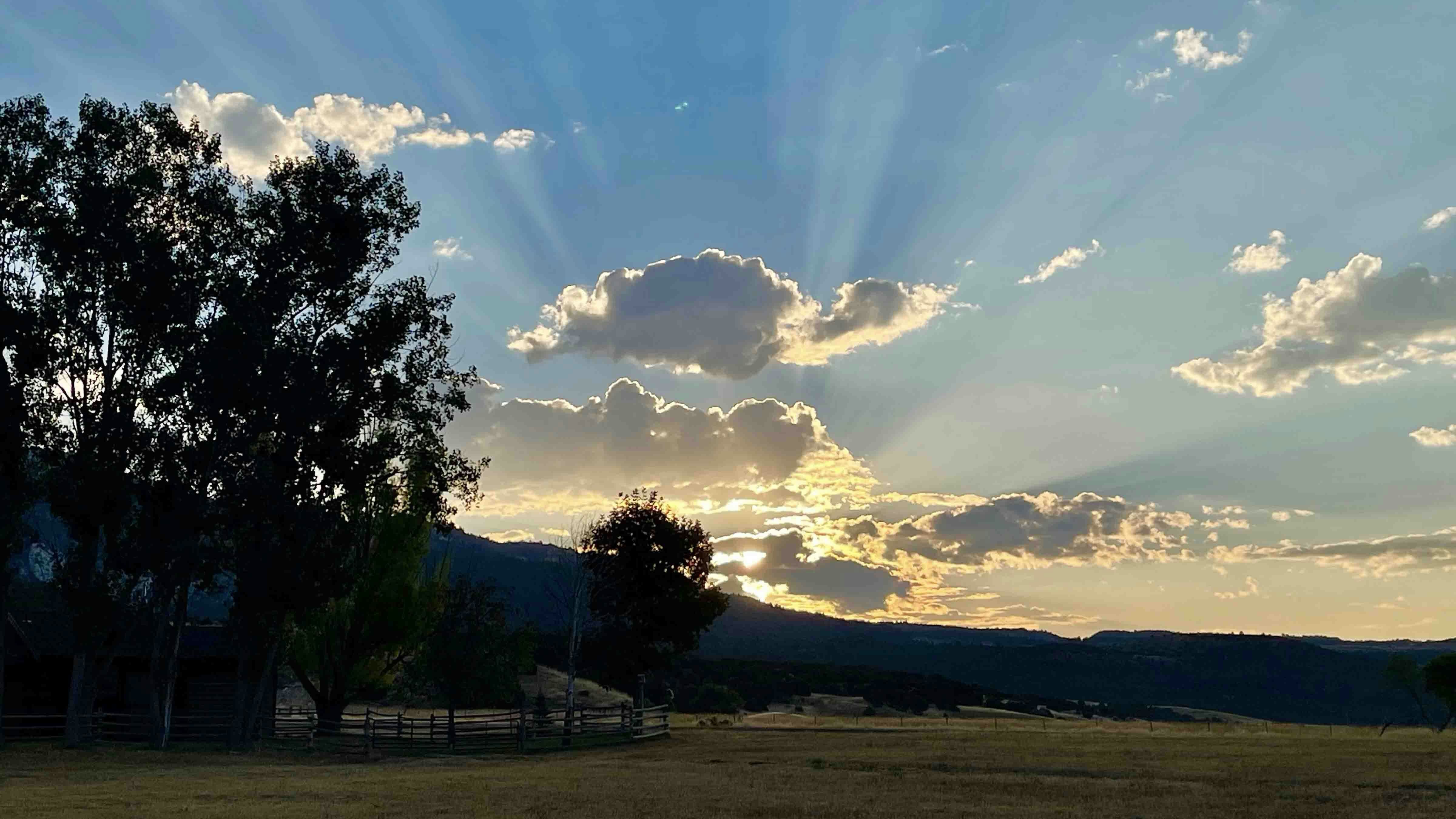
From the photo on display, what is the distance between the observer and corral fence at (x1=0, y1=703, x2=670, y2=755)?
43.6 meters

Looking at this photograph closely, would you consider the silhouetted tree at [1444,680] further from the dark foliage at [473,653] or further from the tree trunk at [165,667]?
the tree trunk at [165,667]

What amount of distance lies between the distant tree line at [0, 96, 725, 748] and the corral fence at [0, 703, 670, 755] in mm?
2542

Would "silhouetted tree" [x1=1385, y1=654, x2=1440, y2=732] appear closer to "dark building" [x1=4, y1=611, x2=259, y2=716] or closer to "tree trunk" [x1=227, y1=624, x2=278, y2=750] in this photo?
"tree trunk" [x1=227, y1=624, x2=278, y2=750]

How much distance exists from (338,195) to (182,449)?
11245 millimetres

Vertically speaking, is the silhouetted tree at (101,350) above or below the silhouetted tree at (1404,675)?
above

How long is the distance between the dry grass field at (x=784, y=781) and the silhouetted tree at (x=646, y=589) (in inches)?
526

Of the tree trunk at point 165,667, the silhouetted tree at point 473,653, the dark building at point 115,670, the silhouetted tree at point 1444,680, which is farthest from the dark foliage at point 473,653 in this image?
the silhouetted tree at point 1444,680

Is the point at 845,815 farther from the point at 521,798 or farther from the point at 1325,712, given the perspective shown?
the point at 1325,712

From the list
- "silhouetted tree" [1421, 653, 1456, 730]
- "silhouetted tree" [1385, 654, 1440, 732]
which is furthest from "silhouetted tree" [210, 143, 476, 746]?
"silhouetted tree" [1385, 654, 1440, 732]

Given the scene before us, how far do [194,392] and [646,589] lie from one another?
89.4ft

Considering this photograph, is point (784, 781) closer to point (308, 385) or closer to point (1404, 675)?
point (308, 385)

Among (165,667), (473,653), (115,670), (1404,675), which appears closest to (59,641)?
(115,670)

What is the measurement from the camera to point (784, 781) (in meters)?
28.8

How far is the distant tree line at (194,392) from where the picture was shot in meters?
39.9
